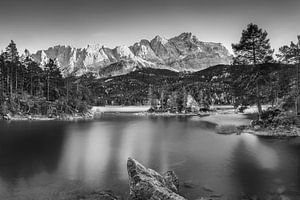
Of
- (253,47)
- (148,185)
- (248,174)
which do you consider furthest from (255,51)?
(148,185)

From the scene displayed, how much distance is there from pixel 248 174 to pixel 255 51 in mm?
31433

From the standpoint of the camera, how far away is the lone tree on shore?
1852 inches

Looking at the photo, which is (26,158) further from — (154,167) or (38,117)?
(38,117)

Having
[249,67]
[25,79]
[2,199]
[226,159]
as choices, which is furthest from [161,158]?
[25,79]

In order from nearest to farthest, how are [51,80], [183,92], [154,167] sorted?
1. [154,167]
2. [51,80]
3. [183,92]

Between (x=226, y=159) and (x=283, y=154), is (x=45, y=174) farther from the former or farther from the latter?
(x=283, y=154)

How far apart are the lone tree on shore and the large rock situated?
3572 cm

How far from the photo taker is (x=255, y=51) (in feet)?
157

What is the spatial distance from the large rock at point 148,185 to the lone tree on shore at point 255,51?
117 feet

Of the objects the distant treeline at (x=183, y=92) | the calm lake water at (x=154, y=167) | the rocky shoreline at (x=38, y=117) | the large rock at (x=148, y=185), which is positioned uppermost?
the distant treeline at (x=183, y=92)

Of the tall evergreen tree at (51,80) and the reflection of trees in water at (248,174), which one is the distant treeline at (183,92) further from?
the reflection of trees in water at (248,174)

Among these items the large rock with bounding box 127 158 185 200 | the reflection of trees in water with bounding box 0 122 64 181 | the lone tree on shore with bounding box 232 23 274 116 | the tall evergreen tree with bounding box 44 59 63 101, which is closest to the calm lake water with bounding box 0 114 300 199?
the reflection of trees in water with bounding box 0 122 64 181

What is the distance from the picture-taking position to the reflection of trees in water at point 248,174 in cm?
1853

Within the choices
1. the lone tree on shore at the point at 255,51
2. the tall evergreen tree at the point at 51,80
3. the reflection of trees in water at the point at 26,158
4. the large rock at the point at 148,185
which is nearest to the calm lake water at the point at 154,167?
the reflection of trees in water at the point at 26,158
